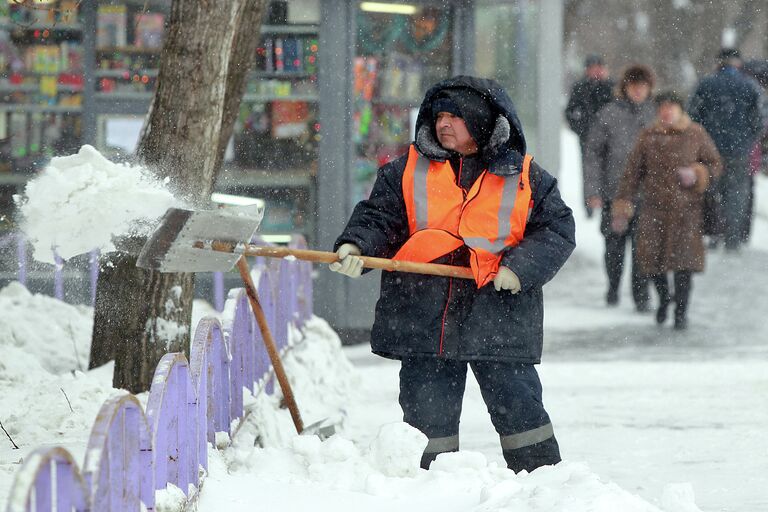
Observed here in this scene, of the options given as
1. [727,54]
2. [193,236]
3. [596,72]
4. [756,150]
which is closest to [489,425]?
[193,236]

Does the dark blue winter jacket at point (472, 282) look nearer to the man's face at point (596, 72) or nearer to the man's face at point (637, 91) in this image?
the man's face at point (637, 91)

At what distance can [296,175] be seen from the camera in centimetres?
937

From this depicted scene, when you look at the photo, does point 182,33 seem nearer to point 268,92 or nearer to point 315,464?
point 315,464

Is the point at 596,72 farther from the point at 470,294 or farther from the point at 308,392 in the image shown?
the point at 470,294

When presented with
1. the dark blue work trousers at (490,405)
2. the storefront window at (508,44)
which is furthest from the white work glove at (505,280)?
the storefront window at (508,44)

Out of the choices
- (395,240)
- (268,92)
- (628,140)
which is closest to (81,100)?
(268,92)

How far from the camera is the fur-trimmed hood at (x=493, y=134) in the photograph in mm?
4383

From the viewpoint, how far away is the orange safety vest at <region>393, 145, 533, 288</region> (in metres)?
4.40

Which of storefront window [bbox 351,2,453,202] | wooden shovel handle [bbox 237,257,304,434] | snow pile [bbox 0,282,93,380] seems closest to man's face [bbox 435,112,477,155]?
wooden shovel handle [bbox 237,257,304,434]

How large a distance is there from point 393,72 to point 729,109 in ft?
13.4

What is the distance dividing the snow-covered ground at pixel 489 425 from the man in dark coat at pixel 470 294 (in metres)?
0.31

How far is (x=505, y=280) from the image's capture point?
14.1 feet

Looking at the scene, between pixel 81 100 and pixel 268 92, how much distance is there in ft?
4.32

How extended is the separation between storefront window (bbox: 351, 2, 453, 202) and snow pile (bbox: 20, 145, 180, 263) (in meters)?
5.00
